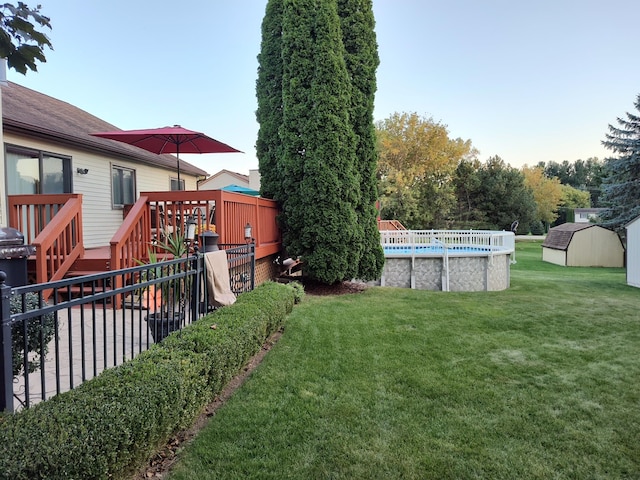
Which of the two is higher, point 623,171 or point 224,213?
point 623,171

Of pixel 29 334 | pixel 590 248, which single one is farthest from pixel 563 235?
pixel 29 334

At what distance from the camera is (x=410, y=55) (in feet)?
64.7

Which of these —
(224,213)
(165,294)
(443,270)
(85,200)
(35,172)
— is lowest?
(443,270)

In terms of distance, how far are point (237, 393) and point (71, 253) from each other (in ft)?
13.4

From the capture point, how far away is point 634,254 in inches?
514

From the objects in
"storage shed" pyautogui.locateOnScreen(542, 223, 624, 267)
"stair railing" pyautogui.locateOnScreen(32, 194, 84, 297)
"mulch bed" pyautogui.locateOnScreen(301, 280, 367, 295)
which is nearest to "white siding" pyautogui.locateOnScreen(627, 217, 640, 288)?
"storage shed" pyautogui.locateOnScreen(542, 223, 624, 267)

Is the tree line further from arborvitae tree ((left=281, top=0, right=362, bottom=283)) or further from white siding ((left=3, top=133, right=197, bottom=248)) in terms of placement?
white siding ((left=3, top=133, right=197, bottom=248))

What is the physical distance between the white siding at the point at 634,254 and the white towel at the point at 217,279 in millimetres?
13577

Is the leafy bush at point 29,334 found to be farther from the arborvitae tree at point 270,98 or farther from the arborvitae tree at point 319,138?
the arborvitae tree at point 270,98

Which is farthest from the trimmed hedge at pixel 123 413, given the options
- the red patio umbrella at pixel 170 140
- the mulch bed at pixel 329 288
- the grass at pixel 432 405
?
the mulch bed at pixel 329 288

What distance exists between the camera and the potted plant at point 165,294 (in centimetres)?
374

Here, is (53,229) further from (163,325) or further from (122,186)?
(122,186)

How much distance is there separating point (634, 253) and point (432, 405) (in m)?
13.4

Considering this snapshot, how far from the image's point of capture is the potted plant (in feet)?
12.3
